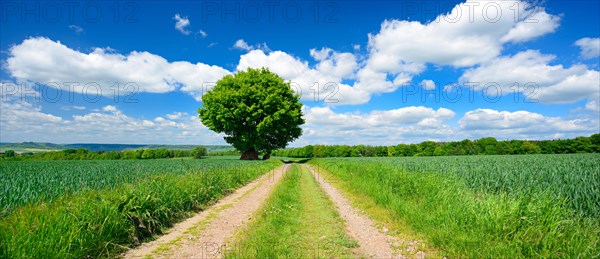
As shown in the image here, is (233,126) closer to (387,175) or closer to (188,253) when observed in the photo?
(387,175)

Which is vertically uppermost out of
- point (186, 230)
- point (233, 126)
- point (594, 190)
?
point (233, 126)

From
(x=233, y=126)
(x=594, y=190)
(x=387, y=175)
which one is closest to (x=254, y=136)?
(x=233, y=126)

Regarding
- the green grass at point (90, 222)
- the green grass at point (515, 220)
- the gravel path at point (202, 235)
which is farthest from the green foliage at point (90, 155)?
the green grass at point (515, 220)

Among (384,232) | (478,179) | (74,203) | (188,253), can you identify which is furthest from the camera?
(478,179)

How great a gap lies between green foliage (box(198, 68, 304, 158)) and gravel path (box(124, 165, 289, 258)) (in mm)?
27284

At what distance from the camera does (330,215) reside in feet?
28.0

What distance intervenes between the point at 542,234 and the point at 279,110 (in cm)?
3467

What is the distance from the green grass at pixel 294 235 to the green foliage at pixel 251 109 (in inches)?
1116

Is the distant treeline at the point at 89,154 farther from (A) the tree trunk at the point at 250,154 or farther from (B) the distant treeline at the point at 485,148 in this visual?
(B) the distant treeline at the point at 485,148

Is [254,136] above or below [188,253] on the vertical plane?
above

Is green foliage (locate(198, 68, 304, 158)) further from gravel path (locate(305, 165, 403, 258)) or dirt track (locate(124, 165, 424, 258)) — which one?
gravel path (locate(305, 165, 403, 258))

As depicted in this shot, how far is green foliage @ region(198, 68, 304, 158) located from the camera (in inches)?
1458

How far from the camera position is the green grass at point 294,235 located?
5.32 m

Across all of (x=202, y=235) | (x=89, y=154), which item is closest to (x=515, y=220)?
(x=202, y=235)
